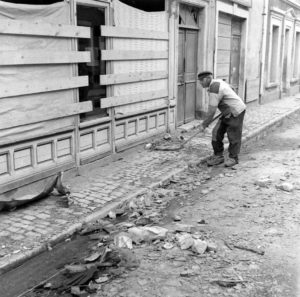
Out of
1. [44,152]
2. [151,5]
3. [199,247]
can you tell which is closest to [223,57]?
[151,5]

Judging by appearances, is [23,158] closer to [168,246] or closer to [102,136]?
[102,136]

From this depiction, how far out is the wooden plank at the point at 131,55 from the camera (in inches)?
290

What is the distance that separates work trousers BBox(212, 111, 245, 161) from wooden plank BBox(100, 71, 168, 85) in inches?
68.2

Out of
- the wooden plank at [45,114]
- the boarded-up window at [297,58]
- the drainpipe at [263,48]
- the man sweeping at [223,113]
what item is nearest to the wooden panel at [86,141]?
the wooden plank at [45,114]

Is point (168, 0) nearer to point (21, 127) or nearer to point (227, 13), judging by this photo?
point (227, 13)

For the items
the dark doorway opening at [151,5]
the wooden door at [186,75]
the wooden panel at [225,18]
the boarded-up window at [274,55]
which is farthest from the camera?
the boarded-up window at [274,55]

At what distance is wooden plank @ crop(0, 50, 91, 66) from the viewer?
5406 mm

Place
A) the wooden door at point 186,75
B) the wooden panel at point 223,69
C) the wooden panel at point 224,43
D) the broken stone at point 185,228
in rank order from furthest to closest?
1. the wooden panel at point 223,69
2. the wooden panel at point 224,43
3. the wooden door at point 186,75
4. the broken stone at point 185,228

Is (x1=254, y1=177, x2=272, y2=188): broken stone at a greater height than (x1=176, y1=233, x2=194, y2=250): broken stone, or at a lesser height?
lesser

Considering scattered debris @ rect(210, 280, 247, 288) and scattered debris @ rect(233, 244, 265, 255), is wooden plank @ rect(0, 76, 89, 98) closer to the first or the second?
scattered debris @ rect(233, 244, 265, 255)

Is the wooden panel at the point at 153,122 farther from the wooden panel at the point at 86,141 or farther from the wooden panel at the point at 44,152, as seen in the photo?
the wooden panel at the point at 44,152

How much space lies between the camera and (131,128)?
27.6ft

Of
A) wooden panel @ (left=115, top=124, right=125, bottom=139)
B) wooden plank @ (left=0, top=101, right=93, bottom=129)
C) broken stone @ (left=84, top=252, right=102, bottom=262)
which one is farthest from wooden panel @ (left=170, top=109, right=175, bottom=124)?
broken stone @ (left=84, top=252, right=102, bottom=262)

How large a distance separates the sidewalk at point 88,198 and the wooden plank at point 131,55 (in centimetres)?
175
